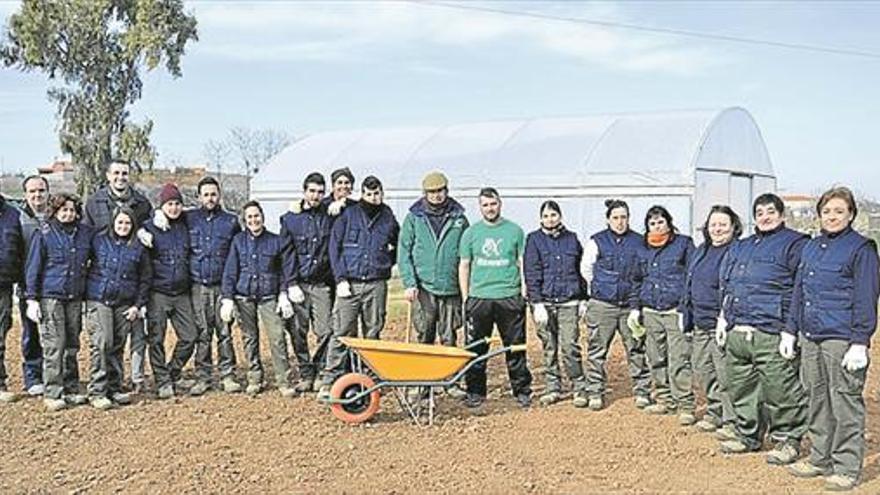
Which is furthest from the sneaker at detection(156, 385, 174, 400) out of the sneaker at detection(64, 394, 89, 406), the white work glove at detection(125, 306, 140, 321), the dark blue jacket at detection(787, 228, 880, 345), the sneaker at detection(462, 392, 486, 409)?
the dark blue jacket at detection(787, 228, 880, 345)

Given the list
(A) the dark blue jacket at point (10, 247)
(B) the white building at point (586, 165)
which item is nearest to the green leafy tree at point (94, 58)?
(B) the white building at point (586, 165)

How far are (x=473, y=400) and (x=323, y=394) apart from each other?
111 centimetres

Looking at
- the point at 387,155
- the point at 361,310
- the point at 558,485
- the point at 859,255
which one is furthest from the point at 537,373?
the point at 387,155

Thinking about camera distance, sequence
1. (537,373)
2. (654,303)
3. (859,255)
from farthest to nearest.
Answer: (537,373) < (654,303) < (859,255)

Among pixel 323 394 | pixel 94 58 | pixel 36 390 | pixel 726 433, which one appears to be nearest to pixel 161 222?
pixel 36 390

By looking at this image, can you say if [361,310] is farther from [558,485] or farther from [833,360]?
[833,360]

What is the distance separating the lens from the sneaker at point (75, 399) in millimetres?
7574

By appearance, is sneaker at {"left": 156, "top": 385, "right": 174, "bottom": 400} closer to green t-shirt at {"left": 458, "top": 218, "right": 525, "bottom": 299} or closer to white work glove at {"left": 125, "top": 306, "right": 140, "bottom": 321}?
white work glove at {"left": 125, "top": 306, "right": 140, "bottom": 321}

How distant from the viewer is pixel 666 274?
7227mm

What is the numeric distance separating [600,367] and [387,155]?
13.1 m

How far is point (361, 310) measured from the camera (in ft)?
25.0

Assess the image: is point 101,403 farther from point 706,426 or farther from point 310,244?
point 706,426

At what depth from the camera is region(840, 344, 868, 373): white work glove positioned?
531cm

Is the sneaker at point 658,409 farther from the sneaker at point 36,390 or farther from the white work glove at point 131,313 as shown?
the sneaker at point 36,390
